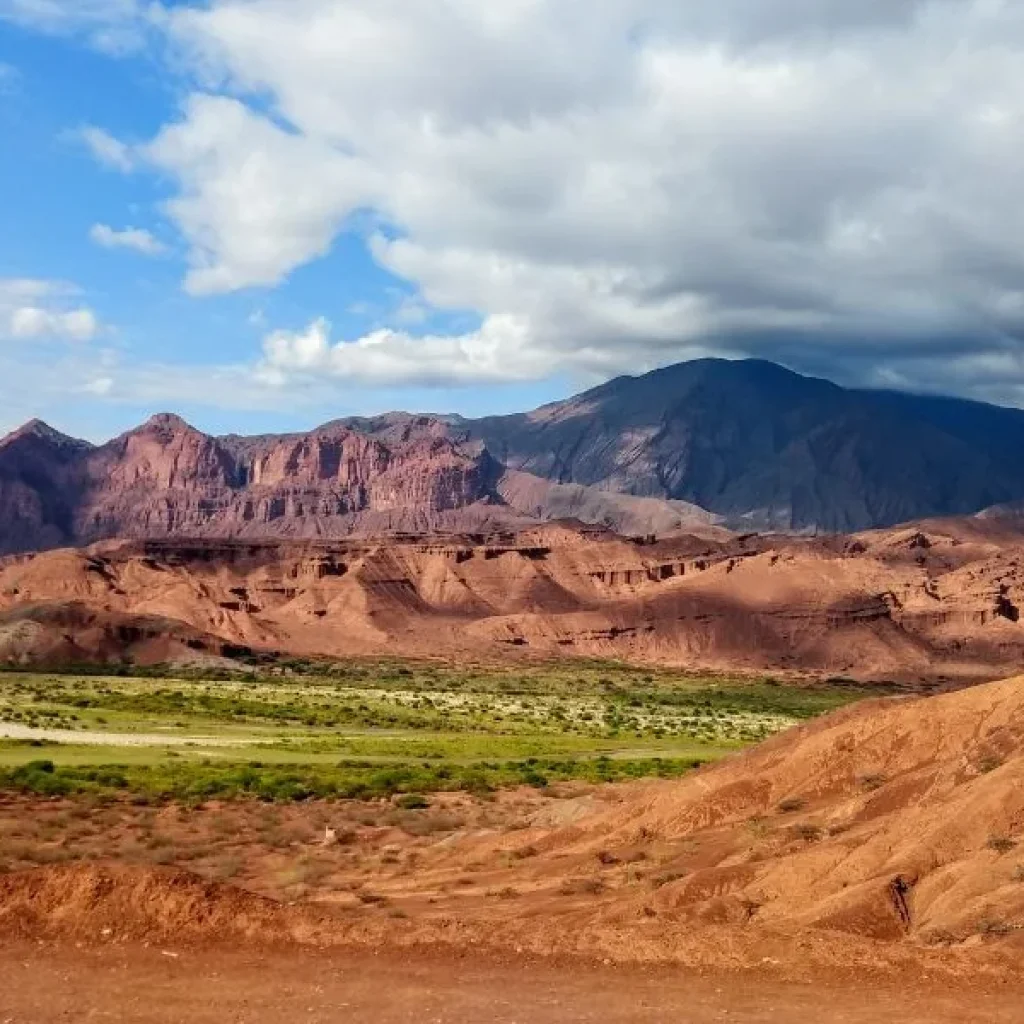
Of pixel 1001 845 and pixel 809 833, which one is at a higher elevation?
pixel 1001 845

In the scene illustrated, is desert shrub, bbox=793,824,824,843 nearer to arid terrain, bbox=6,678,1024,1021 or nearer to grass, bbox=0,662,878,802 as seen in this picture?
arid terrain, bbox=6,678,1024,1021

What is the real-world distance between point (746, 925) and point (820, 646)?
489 ft

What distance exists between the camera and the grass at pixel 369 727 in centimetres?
4516

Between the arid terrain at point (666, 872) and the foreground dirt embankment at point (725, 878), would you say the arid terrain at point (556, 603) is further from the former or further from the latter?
the foreground dirt embankment at point (725, 878)

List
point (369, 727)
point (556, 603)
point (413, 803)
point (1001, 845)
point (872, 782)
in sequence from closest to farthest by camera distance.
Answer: point (1001, 845) < point (872, 782) < point (413, 803) < point (369, 727) < point (556, 603)

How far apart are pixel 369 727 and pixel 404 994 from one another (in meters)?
63.1

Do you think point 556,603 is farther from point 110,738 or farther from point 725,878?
point 725,878

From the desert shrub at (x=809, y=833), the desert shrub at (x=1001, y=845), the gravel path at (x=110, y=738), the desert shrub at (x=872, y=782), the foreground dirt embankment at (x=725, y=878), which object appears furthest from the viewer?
the gravel path at (x=110, y=738)

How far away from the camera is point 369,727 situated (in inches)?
3066

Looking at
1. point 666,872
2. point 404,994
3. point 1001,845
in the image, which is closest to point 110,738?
point 666,872

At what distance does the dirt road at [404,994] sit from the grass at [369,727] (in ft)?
79.9

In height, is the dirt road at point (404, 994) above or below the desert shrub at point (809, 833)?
below

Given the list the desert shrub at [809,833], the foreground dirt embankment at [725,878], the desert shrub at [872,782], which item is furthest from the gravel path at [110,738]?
the desert shrub at [809,833]

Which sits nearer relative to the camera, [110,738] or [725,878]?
[725,878]
